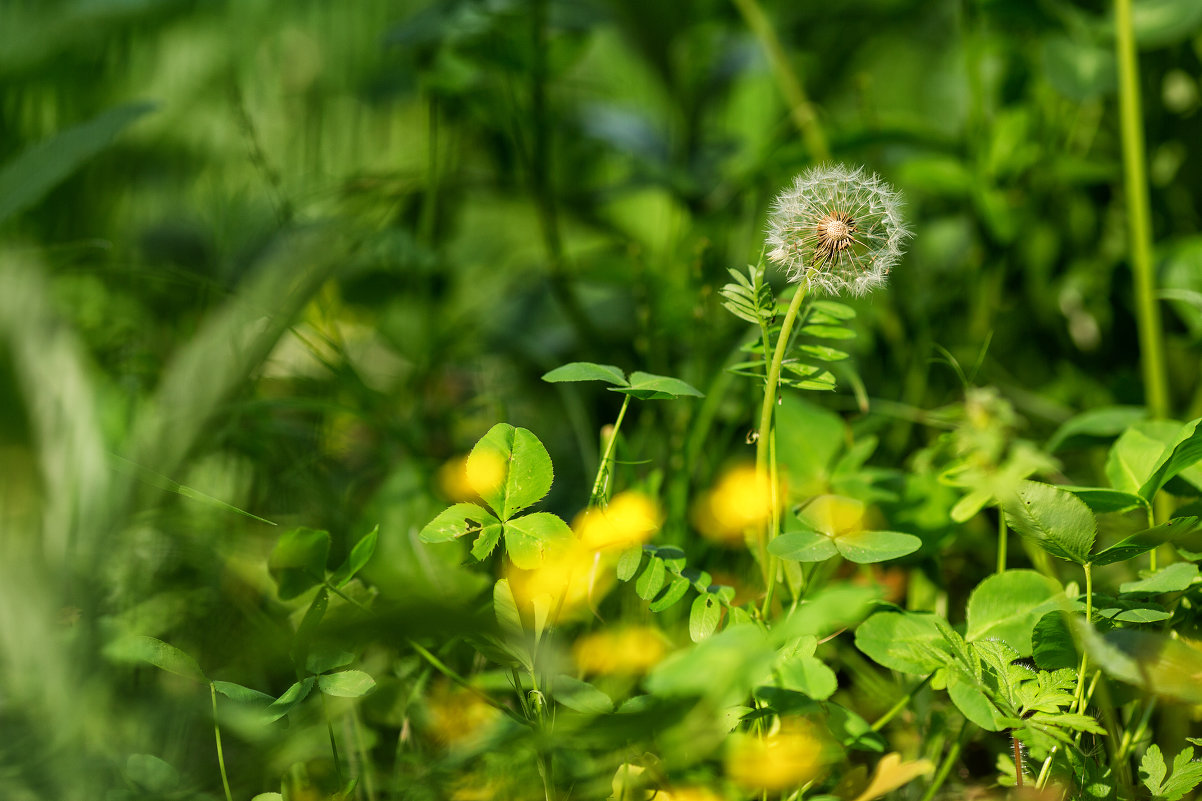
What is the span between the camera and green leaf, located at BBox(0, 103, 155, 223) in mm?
735

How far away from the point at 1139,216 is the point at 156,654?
89 centimetres

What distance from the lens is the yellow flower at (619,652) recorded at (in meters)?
0.61

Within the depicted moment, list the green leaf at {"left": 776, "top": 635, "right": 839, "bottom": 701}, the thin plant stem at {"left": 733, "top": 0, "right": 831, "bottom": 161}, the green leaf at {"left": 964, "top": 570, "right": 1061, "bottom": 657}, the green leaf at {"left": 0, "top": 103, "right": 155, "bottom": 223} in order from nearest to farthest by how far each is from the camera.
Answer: the green leaf at {"left": 776, "top": 635, "right": 839, "bottom": 701}
the green leaf at {"left": 964, "top": 570, "right": 1061, "bottom": 657}
the green leaf at {"left": 0, "top": 103, "right": 155, "bottom": 223}
the thin plant stem at {"left": 733, "top": 0, "right": 831, "bottom": 161}

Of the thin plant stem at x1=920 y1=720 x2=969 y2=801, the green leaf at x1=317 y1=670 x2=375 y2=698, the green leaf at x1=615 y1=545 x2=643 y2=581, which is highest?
the green leaf at x1=615 y1=545 x2=643 y2=581

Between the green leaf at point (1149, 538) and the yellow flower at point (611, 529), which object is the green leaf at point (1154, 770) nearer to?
the green leaf at point (1149, 538)

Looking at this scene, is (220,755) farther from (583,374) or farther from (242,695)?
(583,374)

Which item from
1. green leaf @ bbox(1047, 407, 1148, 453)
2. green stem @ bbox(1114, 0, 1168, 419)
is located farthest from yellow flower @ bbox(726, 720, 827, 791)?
green stem @ bbox(1114, 0, 1168, 419)

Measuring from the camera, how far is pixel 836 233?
52 centimetres

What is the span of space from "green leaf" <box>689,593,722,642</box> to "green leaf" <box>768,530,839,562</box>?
5 cm

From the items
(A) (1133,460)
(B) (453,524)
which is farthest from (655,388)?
(A) (1133,460)

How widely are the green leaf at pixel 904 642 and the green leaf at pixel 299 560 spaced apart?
330 mm

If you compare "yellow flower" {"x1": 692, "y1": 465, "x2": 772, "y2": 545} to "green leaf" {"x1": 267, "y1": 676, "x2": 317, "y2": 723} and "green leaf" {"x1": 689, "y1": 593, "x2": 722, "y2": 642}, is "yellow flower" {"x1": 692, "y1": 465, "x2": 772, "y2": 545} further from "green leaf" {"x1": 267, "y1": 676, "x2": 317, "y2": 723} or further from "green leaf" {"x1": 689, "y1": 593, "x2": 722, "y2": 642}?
"green leaf" {"x1": 267, "y1": 676, "x2": 317, "y2": 723}

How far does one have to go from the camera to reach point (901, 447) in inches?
37.9

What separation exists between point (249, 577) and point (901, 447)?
0.64 metres
